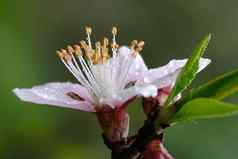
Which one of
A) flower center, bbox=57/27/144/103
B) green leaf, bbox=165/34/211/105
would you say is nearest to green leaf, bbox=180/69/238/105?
green leaf, bbox=165/34/211/105

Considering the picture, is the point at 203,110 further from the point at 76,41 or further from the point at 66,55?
the point at 76,41

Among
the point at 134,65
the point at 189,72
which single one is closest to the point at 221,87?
the point at 189,72

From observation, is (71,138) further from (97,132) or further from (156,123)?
(156,123)

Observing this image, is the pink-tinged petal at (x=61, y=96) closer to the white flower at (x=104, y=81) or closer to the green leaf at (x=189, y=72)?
the white flower at (x=104, y=81)

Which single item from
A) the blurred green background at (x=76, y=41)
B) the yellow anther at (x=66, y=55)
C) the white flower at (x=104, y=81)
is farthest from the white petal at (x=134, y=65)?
the blurred green background at (x=76, y=41)

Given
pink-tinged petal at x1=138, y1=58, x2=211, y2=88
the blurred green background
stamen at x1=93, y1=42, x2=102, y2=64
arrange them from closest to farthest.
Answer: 1. pink-tinged petal at x1=138, y1=58, x2=211, y2=88
2. stamen at x1=93, y1=42, x2=102, y2=64
3. the blurred green background

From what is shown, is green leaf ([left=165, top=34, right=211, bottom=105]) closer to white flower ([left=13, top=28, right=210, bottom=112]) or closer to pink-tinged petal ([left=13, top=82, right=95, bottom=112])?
white flower ([left=13, top=28, right=210, bottom=112])

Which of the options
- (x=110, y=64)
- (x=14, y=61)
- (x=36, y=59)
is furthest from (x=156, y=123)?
(x=36, y=59)
